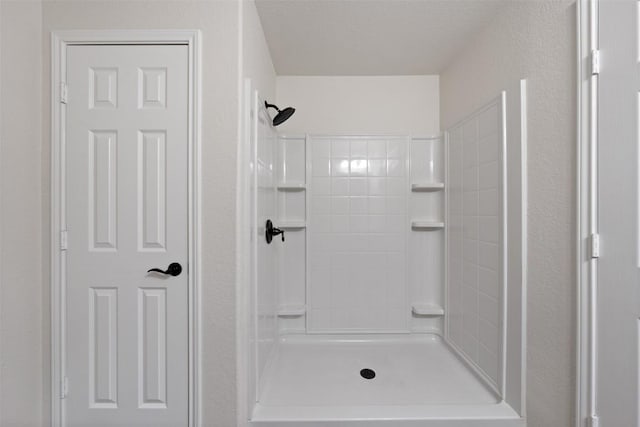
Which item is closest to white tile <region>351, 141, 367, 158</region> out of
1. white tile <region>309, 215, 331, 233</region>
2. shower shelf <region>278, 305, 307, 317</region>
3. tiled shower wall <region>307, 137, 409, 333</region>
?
tiled shower wall <region>307, 137, 409, 333</region>

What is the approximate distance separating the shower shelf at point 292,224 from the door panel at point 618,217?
1716 mm

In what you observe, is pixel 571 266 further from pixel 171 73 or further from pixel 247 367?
pixel 171 73

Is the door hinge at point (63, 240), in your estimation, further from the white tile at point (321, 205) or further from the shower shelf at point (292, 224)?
the white tile at point (321, 205)

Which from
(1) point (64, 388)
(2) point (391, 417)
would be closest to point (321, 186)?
(2) point (391, 417)

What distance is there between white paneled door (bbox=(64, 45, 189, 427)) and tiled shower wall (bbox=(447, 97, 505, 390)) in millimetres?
1635

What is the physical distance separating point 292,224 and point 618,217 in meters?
1.80

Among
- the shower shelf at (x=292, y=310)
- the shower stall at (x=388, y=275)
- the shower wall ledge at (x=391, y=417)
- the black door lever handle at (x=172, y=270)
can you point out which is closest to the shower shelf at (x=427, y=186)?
the shower stall at (x=388, y=275)

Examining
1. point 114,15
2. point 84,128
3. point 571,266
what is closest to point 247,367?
point 84,128

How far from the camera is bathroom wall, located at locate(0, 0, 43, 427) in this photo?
1.21 m

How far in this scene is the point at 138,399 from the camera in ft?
4.50

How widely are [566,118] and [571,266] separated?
2.01 feet

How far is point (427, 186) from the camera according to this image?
2.30 m

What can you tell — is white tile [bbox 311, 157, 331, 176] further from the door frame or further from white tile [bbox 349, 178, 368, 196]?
the door frame

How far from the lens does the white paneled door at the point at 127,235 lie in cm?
136
